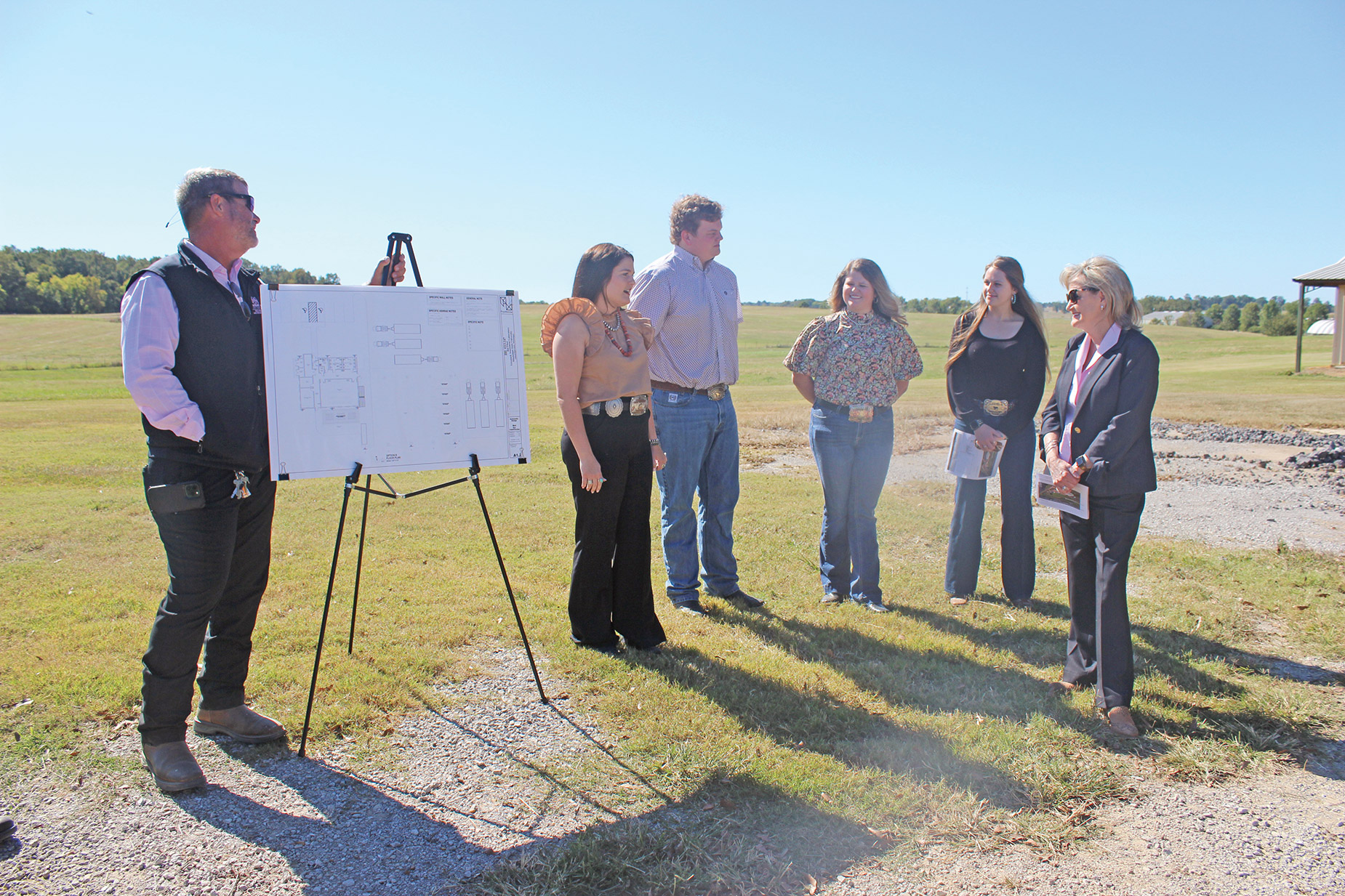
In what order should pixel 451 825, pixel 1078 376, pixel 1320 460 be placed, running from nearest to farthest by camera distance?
pixel 451 825
pixel 1078 376
pixel 1320 460

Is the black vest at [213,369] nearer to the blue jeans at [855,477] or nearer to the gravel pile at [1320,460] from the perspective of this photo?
the blue jeans at [855,477]

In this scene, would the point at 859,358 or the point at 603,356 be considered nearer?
the point at 603,356

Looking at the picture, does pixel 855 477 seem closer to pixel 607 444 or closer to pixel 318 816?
pixel 607 444

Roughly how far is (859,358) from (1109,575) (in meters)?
2.12

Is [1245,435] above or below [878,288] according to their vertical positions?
below

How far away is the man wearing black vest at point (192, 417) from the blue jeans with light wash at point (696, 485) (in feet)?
8.15

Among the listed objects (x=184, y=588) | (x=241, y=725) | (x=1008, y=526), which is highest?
(x=184, y=588)

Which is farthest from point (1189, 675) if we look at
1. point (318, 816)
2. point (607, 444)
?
point (318, 816)

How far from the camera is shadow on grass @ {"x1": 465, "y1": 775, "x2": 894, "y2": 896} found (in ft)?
8.93

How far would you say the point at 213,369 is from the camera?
11.1 ft

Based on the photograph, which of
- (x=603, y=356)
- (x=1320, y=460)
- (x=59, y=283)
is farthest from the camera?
(x=59, y=283)

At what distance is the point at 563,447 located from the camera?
15.4 ft

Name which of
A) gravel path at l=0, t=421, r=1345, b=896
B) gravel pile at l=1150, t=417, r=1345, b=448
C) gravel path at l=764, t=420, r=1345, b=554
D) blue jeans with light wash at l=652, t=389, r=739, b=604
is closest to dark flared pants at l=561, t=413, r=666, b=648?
blue jeans with light wash at l=652, t=389, r=739, b=604

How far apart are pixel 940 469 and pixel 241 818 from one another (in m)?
10.0
